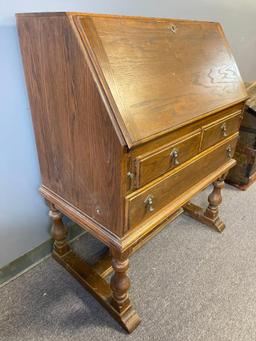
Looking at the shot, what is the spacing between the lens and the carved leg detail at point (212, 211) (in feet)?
5.16

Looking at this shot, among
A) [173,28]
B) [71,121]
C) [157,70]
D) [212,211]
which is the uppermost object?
[173,28]

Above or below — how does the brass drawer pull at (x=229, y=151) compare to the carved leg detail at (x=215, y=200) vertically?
above

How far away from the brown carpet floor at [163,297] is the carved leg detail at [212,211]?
0.24 ft

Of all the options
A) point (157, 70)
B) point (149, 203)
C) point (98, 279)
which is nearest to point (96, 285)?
→ point (98, 279)

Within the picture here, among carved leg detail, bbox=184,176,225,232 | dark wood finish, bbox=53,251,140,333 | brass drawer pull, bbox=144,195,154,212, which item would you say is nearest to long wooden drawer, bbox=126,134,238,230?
brass drawer pull, bbox=144,195,154,212

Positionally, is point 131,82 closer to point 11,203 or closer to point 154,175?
point 154,175

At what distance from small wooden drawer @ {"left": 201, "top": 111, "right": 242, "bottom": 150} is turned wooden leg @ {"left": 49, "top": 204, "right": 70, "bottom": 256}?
729 mm

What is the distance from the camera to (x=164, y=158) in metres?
0.88

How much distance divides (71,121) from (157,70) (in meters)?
0.34

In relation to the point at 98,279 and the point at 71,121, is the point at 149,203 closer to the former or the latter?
the point at 71,121

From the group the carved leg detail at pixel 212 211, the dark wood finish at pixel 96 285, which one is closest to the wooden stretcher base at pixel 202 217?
the carved leg detail at pixel 212 211

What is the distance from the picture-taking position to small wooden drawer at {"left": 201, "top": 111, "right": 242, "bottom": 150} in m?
1.07

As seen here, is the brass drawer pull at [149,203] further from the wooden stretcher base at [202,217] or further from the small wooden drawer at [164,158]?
the wooden stretcher base at [202,217]

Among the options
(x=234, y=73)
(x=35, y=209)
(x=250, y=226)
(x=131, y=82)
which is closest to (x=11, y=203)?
(x=35, y=209)
